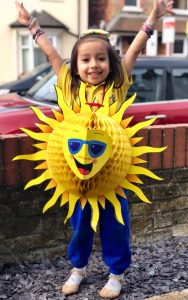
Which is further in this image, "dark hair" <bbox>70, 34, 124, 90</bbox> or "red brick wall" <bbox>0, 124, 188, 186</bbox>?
"red brick wall" <bbox>0, 124, 188, 186</bbox>

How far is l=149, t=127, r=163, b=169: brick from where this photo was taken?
3.02 m

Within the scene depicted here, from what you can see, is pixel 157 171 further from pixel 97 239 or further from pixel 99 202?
pixel 99 202

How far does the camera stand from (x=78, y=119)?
2.09 m

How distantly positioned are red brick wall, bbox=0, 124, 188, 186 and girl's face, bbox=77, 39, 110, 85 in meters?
0.63

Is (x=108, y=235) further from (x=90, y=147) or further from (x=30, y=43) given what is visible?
(x=30, y=43)

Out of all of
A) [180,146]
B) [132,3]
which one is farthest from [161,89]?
[132,3]

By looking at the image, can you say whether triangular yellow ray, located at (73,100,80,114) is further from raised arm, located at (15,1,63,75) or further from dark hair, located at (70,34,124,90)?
raised arm, located at (15,1,63,75)

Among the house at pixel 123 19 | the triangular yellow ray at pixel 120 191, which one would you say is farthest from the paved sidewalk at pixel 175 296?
the house at pixel 123 19

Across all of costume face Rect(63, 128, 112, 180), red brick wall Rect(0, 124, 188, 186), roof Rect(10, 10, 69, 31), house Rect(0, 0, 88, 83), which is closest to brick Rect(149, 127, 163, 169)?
red brick wall Rect(0, 124, 188, 186)

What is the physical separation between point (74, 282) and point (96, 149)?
2.88ft

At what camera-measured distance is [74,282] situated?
8.13 ft

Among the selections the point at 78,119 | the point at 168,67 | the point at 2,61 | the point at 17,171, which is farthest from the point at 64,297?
the point at 2,61

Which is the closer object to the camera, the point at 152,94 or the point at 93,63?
the point at 93,63

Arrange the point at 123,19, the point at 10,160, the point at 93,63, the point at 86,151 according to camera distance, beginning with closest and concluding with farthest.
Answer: the point at 86,151 < the point at 93,63 < the point at 10,160 < the point at 123,19
